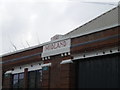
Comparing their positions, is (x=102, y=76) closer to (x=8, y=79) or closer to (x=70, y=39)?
(x=70, y=39)

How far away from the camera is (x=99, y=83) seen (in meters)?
19.9

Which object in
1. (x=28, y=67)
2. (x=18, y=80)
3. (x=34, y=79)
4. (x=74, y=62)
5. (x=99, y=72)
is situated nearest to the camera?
(x=99, y=72)

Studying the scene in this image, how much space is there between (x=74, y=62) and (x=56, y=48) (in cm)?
221

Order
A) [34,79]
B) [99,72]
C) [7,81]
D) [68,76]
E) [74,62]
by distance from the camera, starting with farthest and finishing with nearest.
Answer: [7,81] → [34,79] → [74,62] → [68,76] → [99,72]

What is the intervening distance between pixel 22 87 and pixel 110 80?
990 centimetres

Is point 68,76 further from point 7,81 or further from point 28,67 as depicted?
point 7,81

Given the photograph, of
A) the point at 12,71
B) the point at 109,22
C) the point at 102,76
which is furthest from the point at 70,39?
the point at 12,71

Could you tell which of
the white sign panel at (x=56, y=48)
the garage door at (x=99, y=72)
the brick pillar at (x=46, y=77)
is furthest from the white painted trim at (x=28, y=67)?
the garage door at (x=99, y=72)

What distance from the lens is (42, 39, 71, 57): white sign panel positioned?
22230 millimetres

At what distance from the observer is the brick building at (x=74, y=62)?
19.2 metres

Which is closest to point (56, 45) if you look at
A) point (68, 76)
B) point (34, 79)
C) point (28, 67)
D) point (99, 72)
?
point (68, 76)

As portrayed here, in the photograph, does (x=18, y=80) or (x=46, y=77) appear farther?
(x=18, y=80)

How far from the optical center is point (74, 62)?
2162 cm

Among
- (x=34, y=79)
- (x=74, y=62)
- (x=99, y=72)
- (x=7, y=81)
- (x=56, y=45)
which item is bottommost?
(x=7, y=81)
